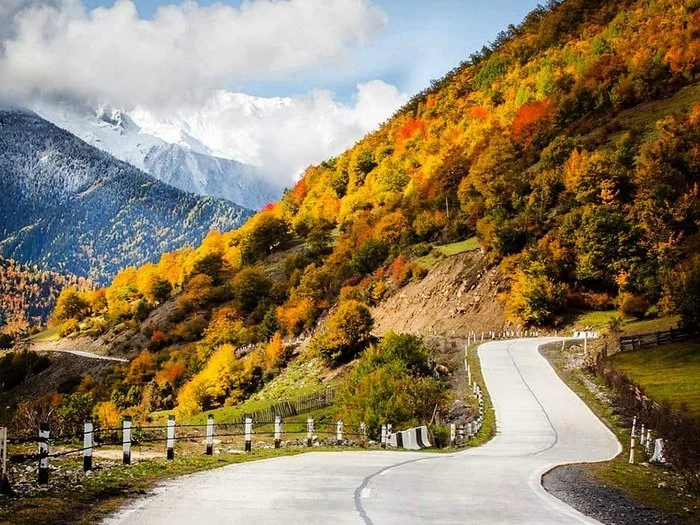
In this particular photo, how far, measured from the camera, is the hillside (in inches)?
2987

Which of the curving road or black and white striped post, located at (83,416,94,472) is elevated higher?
black and white striped post, located at (83,416,94,472)

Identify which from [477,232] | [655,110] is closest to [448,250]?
[477,232]

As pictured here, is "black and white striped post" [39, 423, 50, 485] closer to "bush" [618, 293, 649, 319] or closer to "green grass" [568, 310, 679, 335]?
"green grass" [568, 310, 679, 335]

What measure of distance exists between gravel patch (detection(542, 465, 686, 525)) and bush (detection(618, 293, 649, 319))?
53.4 m

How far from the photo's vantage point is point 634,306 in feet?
225

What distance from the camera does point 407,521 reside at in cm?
992

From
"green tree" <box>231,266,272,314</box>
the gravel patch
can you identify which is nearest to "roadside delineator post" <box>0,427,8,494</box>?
the gravel patch

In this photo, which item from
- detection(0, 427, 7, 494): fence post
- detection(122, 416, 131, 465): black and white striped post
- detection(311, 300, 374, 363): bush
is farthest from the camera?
detection(311, 300, 374, 363): bush

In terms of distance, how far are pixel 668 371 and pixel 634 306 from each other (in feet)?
85.8

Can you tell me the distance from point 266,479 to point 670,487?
413 inches

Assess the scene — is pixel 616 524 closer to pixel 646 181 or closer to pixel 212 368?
pixel 212 368

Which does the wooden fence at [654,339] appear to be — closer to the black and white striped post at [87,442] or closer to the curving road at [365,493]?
the curving road at [365,493]

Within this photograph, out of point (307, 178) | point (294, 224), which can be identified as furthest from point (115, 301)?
point (307, 178)

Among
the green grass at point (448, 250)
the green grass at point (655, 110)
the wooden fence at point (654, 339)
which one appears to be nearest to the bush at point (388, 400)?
the wooden fence at point (654, 339)
